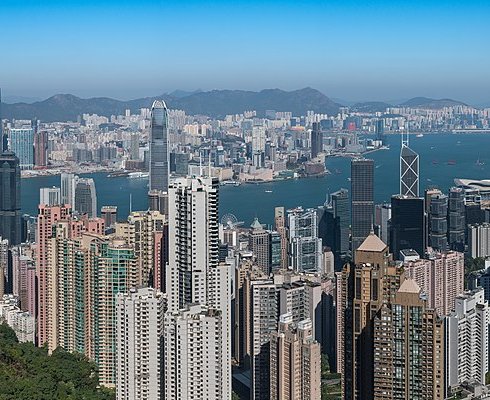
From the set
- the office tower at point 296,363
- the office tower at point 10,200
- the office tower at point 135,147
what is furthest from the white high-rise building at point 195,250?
the office tower at point 135,147

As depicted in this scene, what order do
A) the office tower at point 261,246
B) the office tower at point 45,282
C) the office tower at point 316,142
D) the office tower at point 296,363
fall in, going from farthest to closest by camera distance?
1. the office tower at point 316,142
2. the office tower at point 261,246
3. the office tower at point 45,282
4. the office tower at point 296,363

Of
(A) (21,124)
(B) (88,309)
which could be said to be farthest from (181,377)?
(A) (21,124)

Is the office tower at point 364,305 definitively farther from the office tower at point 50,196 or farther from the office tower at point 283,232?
the office tower at point 50,196

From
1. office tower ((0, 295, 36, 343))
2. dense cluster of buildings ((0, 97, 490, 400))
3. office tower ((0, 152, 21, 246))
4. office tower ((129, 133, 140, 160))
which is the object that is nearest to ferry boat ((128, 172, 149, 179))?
office tower ((129, 133, 140, 160))

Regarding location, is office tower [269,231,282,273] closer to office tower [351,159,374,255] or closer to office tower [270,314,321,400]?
office tower [351,159,374,255]

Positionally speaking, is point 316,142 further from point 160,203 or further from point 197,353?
point 197,353

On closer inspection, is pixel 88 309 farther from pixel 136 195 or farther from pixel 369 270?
pixel 136 195

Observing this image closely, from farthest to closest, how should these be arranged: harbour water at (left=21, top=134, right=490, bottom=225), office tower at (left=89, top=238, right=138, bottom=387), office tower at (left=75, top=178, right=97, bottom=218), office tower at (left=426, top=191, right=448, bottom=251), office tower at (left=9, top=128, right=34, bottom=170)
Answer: office tower at (left=9, top=128, right=34, bottom=170)
harbour water at (left=21, top=134, right=490, bottom=225)
office tower at (left=75, top=178, right=97, bottom=218)
office tower at (left=426, top=191, right=448, bottom=251)
office tower at (left=89, top=238, right=138, bottom=387)

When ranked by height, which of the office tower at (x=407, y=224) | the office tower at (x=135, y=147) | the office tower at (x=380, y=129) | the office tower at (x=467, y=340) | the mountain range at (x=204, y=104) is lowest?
the office tower at (x=467, y=340)
